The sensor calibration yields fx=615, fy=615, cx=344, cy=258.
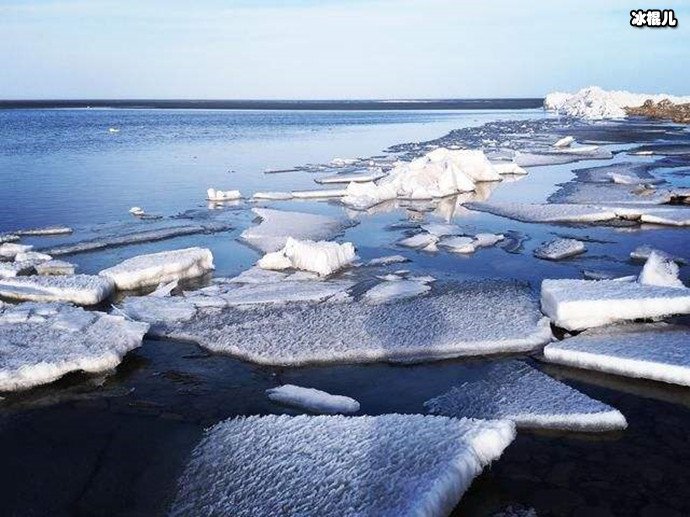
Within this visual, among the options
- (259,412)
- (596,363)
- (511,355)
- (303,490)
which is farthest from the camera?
(511,355)

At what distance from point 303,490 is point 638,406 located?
2.36 meters

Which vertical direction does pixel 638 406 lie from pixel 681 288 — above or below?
below

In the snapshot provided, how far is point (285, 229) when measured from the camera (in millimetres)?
9383

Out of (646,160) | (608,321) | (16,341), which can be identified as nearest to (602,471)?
(608,321)

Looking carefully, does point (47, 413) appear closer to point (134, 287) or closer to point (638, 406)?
point (134, 287)

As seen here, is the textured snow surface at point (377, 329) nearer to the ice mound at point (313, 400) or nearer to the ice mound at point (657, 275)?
the ice mound at point (313, 400)

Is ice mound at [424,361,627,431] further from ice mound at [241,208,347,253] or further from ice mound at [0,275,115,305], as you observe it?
ice mound at [241,208,347,253]

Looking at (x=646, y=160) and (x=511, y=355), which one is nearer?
(x=511, y=355)

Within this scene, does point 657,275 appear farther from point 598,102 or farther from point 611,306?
point 598,102

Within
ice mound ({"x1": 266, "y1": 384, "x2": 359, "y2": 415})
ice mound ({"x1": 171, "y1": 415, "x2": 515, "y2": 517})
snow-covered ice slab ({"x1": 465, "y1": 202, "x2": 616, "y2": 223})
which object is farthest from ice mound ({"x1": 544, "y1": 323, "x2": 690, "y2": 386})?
snow-covered ice slab ({"x1": 465, "y1": 202, "x2": 616, "y2": 223})

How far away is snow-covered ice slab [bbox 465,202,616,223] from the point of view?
984 cm

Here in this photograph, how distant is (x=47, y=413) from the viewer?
4.05 m

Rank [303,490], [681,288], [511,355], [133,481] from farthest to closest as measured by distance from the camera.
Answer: [681,288]
[511,355]
[133,481]
[303,490]

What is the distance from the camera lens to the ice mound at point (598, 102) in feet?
175
